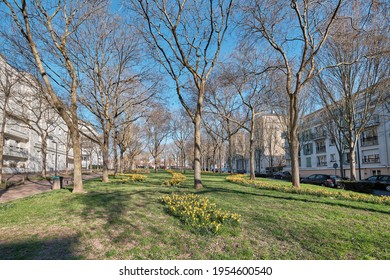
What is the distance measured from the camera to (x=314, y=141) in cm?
5284

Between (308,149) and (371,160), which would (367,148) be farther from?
(308,149)

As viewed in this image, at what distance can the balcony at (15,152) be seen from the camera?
1331 inches

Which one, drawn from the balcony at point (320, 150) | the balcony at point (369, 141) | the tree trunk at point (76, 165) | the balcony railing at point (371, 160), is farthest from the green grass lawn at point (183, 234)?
the balcony at point (320, 150)

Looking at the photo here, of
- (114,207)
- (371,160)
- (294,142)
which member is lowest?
(114,207)

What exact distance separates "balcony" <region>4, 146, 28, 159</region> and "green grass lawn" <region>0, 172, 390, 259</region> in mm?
32616

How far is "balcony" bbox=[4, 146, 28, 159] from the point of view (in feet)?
111

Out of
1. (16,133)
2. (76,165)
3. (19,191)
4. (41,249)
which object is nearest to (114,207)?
(41,249)

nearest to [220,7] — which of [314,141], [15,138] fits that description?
[15,138]

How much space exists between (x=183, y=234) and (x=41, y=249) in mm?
2839

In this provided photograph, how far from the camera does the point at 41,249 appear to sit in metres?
4.63

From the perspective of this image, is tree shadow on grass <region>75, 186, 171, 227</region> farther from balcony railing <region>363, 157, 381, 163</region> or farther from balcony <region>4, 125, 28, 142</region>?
balcony railing <region>363, 157, 381, 163</region>

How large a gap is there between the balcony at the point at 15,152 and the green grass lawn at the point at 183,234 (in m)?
32.6

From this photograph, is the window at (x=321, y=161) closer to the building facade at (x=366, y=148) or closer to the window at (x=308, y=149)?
the building facade at (x=366, y=148)

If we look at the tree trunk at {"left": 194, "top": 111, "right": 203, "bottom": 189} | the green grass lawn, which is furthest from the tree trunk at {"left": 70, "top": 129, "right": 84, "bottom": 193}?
the tree trunk at {"left": 194, "top": 111, "right": 203, "bottom": 189}
